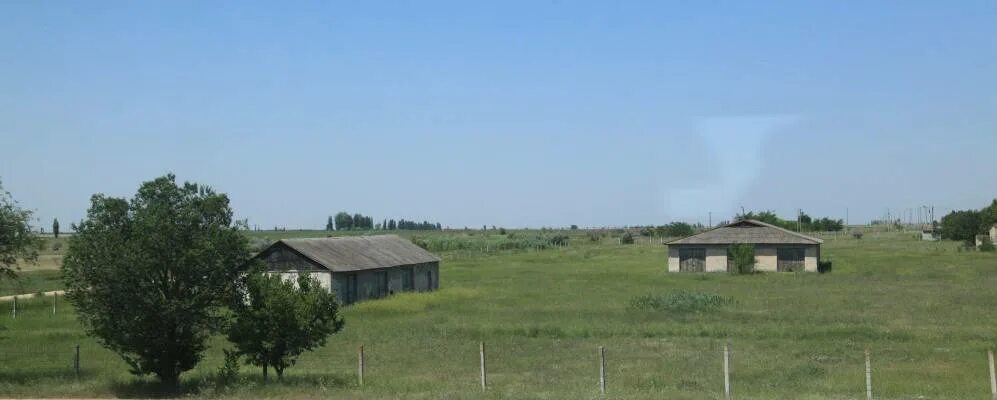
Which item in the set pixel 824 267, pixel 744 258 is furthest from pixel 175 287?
pixel 824 267

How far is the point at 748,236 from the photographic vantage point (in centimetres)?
7181

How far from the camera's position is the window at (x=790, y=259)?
7012 cm

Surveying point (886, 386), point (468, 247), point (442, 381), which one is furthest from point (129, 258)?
point (468, 247)

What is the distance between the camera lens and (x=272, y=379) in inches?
872

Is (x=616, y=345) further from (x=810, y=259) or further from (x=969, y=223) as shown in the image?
(x=969, y=223)

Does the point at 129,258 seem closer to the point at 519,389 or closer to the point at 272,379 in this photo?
the point at 272,379

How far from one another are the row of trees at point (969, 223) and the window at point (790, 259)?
5418cm

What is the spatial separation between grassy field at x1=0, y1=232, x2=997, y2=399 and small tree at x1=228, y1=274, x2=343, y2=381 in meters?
0.81

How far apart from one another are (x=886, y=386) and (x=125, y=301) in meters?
17.3

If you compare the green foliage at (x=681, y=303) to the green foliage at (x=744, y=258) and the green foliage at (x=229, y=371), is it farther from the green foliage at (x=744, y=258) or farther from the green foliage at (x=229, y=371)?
the green foliage at (x=744, y=258)

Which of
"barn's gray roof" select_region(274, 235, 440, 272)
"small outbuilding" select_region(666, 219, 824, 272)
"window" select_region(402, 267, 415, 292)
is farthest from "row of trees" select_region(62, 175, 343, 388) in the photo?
"small outbuilding" select_region(666, 219, 824, 272)

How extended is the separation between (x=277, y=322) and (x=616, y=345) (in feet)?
42.0

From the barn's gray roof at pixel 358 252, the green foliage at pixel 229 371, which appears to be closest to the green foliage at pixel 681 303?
the barn's gray roof at pixel 358 252

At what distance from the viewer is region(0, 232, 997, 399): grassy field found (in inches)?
834
